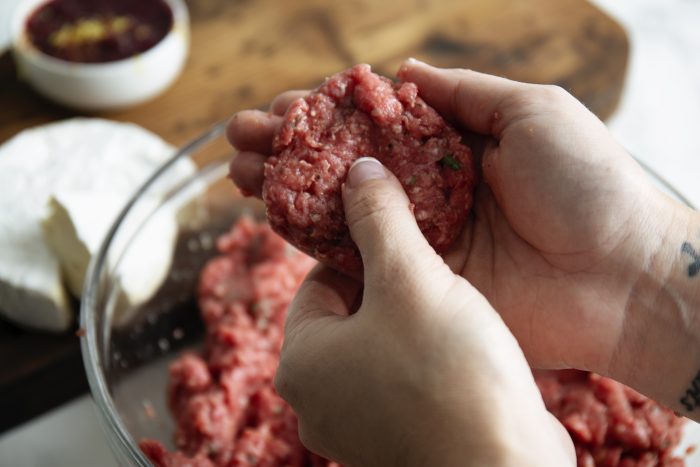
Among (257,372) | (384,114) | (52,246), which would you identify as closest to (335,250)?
(384,114)

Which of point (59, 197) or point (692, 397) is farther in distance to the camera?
point (59, 197)

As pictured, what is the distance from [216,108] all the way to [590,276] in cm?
143

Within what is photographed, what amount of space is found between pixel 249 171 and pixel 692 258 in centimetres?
82

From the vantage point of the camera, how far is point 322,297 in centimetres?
141

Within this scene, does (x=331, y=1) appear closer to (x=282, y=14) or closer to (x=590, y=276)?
(x=282, y=14)

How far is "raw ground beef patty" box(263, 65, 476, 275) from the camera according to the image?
1361 mm

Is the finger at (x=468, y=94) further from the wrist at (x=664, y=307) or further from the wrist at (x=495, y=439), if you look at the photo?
the wrist at (x=495, y=439)

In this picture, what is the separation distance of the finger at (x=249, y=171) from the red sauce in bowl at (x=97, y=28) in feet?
3.34

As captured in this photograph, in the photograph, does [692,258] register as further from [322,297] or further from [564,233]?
[322,297]

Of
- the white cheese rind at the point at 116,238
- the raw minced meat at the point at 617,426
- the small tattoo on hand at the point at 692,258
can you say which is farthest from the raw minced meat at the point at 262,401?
the small tattoo on hand at the point at 692,258

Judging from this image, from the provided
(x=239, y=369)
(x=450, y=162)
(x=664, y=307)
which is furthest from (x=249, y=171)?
(x=664, y=307)

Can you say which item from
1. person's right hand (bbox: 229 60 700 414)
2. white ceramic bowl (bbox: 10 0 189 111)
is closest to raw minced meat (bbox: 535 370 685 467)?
person's right hand (bbox: 229 60 700 414)

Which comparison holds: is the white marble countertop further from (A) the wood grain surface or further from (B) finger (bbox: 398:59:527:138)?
(B) finger (bbox: 398:59:527:138)

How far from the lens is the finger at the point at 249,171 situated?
1.53m
